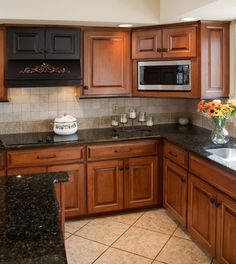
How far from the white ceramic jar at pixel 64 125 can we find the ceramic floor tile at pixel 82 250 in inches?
42.8

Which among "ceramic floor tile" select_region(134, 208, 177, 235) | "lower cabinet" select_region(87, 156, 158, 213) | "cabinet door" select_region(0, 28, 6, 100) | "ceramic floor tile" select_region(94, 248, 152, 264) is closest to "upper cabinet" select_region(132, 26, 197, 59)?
"lower cabinet" select_region(87, 156, 158, 213)

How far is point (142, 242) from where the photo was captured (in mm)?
3295

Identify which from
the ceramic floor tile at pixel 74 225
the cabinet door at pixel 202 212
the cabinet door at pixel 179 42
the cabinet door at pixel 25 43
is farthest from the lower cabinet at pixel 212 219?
the cabinet door at pixel 25 43

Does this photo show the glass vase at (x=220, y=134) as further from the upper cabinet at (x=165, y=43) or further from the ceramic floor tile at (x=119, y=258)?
the ceramic floor tile at (x=119, y=258)

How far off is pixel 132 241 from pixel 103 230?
0.36 metres

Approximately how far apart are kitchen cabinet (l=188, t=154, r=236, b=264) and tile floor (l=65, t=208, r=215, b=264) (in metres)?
0.19

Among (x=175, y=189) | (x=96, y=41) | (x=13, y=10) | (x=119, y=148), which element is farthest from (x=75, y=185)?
A: (x=13, y=10)

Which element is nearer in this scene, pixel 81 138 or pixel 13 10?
pixel 13 10

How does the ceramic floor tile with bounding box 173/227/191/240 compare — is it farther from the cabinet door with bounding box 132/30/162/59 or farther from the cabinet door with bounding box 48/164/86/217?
the cabinet door with bounding box 132/30/162/59

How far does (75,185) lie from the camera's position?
3.66 metres

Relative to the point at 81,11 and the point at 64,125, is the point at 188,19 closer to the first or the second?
the point at 81,11

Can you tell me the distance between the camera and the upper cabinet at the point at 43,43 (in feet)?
11.7

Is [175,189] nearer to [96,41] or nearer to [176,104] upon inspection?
[176,104]

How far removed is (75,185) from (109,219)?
1.74 ft
